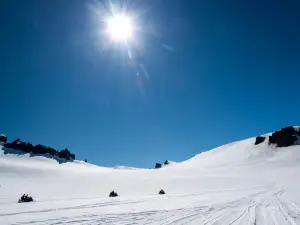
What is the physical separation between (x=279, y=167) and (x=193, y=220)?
1946 inches

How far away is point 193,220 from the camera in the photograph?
7.94 meters

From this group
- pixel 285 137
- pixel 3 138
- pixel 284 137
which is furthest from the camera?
pixel 3 138

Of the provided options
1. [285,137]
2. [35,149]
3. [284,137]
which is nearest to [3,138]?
[35,149]

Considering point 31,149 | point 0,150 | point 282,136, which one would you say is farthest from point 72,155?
point 282,136

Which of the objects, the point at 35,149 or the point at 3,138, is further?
the point at 3,138

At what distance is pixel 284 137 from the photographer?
214 ft

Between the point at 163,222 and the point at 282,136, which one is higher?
the point at 282,136

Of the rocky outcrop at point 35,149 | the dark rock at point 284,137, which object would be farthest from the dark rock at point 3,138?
the dark rock at point 284,137

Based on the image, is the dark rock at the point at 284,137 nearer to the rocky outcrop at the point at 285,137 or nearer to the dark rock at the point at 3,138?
the rocky outcrop at the point at 285,137

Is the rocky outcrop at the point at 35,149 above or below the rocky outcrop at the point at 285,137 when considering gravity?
above

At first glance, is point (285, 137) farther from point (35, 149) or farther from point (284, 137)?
point (35, 149)

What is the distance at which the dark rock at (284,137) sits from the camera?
6444cm

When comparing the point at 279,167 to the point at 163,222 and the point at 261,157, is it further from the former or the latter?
the point at 163,222

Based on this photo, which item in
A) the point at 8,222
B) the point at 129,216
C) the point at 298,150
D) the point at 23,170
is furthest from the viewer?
the point at 298,150
